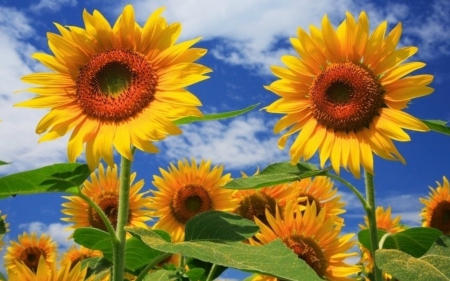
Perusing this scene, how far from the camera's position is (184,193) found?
5.37 m

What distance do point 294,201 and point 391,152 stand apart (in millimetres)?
1203

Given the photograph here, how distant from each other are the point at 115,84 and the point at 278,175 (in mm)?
1000

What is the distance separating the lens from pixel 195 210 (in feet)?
17.0

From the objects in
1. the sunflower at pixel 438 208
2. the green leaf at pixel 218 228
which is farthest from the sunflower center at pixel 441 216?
the green leaf at pixel 218 228

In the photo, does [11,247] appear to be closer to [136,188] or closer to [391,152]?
[136,188]

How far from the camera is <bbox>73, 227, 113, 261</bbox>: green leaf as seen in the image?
328 centimetres

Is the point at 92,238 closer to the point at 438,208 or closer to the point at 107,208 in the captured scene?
the point at 107,208

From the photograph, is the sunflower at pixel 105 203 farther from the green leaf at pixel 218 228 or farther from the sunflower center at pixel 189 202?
the green leaf at pixel 218 228

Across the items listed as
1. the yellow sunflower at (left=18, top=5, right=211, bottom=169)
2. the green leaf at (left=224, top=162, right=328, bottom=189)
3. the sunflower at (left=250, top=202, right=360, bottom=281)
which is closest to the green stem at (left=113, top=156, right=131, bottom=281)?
the yellow sunflower at (left=18, top=5, right=211, bottom=169)

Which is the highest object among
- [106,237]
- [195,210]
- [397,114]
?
[397,114]

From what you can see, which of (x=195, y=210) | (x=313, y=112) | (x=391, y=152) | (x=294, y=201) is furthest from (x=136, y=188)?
(x=391, y=152)

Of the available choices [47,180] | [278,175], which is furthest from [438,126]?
[47,180]

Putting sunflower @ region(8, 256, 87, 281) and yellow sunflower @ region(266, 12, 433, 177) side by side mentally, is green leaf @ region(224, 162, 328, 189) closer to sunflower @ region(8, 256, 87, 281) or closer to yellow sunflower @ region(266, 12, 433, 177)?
yellow sunflower @ region(266, 12, 433, 177)

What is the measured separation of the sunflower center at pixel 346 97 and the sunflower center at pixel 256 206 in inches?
40.2
